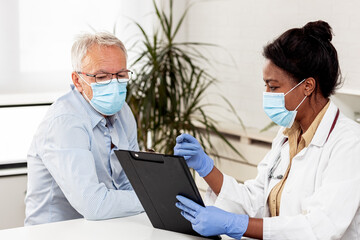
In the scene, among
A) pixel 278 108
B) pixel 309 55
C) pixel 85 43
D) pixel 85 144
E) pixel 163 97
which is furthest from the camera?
pixel 163 97

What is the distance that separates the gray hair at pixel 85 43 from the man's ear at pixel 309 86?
2.53 ft

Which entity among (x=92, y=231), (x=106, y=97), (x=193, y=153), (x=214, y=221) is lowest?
(x=92, y=231)

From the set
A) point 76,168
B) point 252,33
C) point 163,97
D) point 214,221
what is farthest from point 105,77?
point 252,33

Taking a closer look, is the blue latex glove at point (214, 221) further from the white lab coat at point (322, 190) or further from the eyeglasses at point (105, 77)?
the eyeglasses at point (105, 77)

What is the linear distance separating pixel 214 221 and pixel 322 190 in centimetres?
35

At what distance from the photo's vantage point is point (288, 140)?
2.07 m

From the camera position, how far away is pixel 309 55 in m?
1.84

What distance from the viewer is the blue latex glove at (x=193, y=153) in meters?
2.01

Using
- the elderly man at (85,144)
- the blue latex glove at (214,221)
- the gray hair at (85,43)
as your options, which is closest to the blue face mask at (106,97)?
the elderly man at (85,144)

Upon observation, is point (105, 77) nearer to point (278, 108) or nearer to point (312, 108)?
point (278, 108)

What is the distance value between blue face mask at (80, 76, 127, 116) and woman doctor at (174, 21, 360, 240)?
0.35 m

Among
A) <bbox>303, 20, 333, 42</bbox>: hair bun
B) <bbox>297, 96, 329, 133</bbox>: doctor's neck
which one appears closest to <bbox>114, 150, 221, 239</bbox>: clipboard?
<bbox>297, 96, 329, 133</bbox>: doctor's neck

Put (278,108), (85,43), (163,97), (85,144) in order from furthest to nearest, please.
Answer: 1. (163,97)
2. (85,43)
3. (85,144)
4. (278,108)

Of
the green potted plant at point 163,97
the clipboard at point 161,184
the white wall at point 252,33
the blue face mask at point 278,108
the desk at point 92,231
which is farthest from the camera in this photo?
the green potted plant at point 163,97
